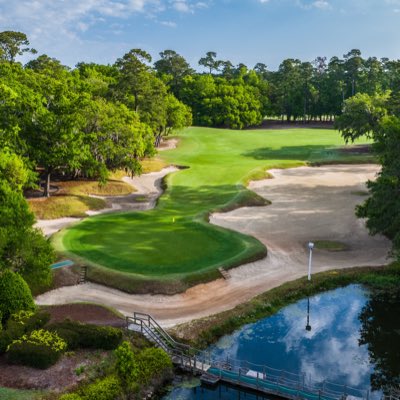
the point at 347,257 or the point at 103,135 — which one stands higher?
the point at 103,135

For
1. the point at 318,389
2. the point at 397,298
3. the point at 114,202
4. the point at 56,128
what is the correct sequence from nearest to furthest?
the point at 318,389 → the point at 397,298 → the point at 56,128 → the point at 114,202

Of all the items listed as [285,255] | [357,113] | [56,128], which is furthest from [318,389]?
[357,113]

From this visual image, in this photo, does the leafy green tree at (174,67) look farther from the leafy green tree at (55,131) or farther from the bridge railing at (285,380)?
the bridge railing at (285,380)

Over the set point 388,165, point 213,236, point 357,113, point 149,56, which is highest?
point 149,56

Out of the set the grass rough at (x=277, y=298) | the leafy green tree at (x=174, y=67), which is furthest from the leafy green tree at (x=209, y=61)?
the grass rough at (x=277, y=298)

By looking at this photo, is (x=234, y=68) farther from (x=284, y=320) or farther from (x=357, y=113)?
(x=284, y=320)

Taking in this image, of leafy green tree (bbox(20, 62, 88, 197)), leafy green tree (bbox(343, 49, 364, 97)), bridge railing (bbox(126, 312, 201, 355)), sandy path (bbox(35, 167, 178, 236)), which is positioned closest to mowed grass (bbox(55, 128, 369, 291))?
sandy path (bbox(35, 167, 178, 236))
